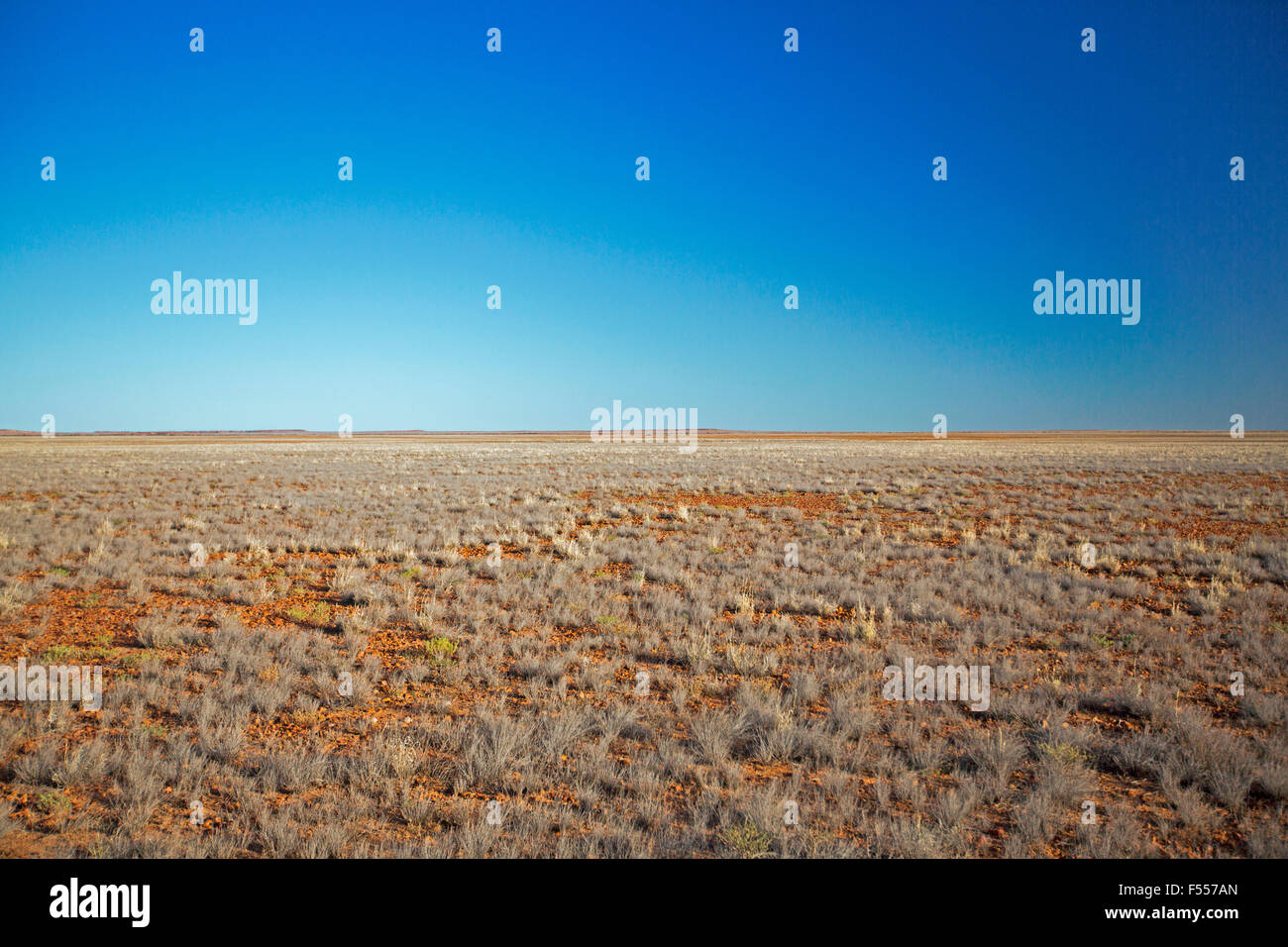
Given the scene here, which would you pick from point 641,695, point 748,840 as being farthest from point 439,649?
point 748,840

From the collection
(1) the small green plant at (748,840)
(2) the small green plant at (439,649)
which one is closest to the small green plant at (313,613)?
(2) the small green plant at (439,649)

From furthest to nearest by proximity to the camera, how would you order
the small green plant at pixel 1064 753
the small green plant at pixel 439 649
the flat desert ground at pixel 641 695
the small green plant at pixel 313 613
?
the small green plant at pixel 313 613
the small green plant at pixel 439 649
the small green plant at pixel 1064 753
the flat desert ground at pixel 641 695

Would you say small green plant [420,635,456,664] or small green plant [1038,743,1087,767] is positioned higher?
small green plant [420,635,456,664]

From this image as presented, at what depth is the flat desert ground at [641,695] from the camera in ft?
12.3

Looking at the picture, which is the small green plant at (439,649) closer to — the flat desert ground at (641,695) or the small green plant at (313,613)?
the flat desert ground at (641,695)

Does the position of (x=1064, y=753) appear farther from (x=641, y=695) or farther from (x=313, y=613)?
(x=313, y=613)

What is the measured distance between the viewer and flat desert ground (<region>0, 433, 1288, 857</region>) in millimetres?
3762

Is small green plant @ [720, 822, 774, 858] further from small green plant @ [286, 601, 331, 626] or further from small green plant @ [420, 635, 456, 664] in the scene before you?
small green plant @ [286, 601, 331, 626]

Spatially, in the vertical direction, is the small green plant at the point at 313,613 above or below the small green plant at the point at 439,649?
above

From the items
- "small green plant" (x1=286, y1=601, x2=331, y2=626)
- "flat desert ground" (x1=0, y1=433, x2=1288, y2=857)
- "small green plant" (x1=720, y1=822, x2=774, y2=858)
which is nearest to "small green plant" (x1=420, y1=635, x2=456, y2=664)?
"flat desert ground" (x1=0, y1=433, x2=1288, y2=857)

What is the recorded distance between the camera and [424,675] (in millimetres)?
6340

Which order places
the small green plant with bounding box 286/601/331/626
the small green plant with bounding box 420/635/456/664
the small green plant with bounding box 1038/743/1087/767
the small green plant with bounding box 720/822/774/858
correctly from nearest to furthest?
the small green plant with bounding box 720/822/774/858, the small green plant with bounding box 1038/743/1087/767, the small green plant with bounding box 420/635/456/664, the small green plant with bounding box 286/601/331/626
